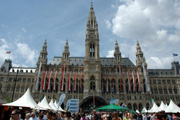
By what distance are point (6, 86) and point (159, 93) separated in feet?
244

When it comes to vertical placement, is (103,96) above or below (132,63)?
below

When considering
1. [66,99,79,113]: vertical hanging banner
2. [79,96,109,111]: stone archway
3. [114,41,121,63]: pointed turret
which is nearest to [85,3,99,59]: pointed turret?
[114,41,121,63]: pointed turret

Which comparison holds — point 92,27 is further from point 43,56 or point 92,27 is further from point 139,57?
point 43,56

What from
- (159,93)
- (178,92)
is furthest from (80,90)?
(178,92)

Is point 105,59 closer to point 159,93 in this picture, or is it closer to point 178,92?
point 159,93

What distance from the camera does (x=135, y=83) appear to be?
196 feet

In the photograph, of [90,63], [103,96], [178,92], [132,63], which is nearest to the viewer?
[103,96]

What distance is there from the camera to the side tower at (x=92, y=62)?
56.9m

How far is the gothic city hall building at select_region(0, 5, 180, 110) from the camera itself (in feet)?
188

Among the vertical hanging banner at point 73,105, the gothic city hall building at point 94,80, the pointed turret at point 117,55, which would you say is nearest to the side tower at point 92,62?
the gothic city hall building at point 94,80

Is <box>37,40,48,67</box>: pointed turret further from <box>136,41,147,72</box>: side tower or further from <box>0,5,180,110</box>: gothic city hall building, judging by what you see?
<box>136,41,147,72</box>: side tower

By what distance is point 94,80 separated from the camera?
58.8 meters

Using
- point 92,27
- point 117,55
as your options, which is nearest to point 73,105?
point 117,55

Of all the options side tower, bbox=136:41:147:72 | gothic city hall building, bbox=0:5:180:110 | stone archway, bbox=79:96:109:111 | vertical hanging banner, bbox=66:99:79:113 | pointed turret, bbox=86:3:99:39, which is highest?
pointed turret, bbox=86:3:99:39
